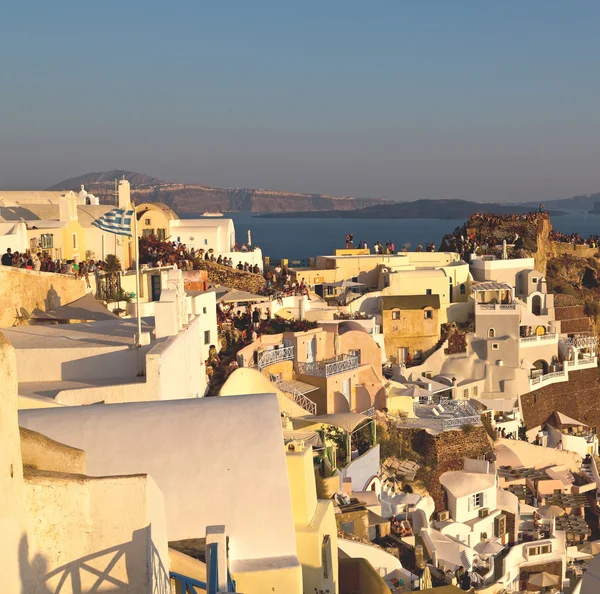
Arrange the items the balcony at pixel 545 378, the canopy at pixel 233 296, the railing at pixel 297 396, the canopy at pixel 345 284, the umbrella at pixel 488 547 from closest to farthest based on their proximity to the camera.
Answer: the umbrella at pixel 488 547, the railing at pixel 297 396, the canopy at pixel 233 296, the balcony at pixel 545 378, the canopy at pixel 345 284

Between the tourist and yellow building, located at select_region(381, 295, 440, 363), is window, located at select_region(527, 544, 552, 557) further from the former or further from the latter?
the tourist

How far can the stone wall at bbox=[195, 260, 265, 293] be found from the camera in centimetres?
3234

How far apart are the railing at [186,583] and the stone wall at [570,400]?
89.0 feet

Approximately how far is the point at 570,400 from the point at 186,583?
30.1 metres

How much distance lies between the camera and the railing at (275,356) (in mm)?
23836

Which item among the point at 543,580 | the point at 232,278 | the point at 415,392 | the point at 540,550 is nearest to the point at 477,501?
the point at 540,550

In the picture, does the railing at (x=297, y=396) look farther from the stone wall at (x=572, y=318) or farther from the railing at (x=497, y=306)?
the stone wall at (x=572, y=318)

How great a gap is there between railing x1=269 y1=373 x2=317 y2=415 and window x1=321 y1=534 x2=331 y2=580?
524 inches

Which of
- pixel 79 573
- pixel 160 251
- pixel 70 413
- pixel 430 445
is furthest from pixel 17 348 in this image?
pixel 160 251

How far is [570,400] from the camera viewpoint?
116 feet

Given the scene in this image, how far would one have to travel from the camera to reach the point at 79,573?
5898mm

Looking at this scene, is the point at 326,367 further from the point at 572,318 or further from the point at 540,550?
the point at 572,318

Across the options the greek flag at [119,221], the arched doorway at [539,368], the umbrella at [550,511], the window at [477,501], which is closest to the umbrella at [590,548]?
the umbrella at [550,511]

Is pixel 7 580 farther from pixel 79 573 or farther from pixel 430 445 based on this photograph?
pixel 430 445
